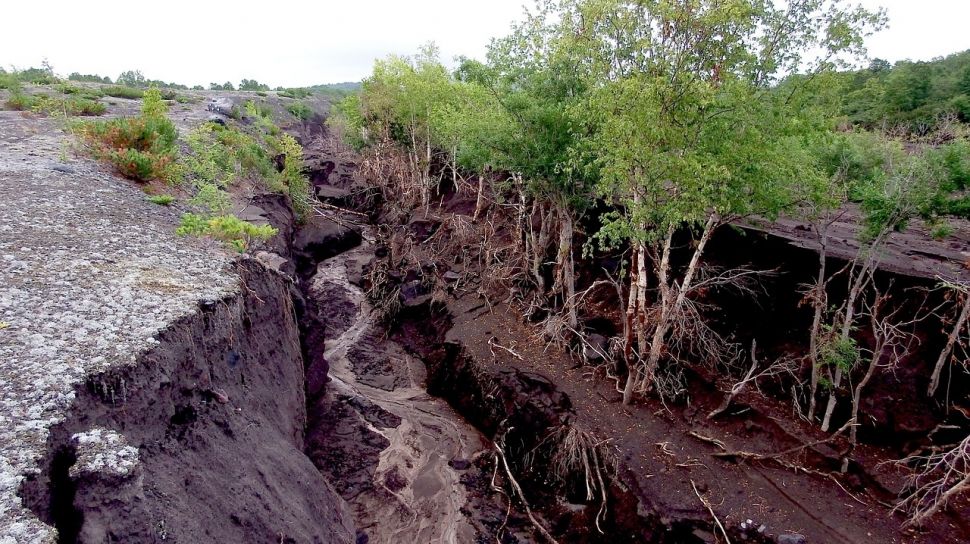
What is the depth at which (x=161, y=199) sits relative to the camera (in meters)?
11.1

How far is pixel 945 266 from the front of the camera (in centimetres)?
1070

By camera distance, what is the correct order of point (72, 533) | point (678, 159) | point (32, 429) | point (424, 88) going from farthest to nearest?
point (424, 88), point (678, 159), point (32, 429), point (72, 533)

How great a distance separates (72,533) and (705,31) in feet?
32.7

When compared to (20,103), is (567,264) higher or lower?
lower

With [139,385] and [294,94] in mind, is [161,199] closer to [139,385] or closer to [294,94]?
[139,385]

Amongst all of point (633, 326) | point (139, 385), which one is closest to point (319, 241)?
point (633, 326)

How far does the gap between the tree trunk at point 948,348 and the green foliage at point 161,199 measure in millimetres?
15087

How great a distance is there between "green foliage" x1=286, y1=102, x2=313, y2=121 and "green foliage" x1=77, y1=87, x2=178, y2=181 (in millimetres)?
41560

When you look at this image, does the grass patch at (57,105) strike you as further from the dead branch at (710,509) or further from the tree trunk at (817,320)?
the tree trunk at (817,320)

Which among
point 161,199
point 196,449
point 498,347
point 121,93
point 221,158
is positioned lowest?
point 498,347

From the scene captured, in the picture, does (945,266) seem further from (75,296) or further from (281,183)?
(281,183)

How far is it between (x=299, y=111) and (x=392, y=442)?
5044 cm


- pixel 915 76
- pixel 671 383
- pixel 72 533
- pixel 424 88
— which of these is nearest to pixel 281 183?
pixel 424 88

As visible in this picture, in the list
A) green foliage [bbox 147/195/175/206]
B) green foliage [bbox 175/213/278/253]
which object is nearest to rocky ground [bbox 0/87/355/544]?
green foliage [bbox 175/213/278/253]
